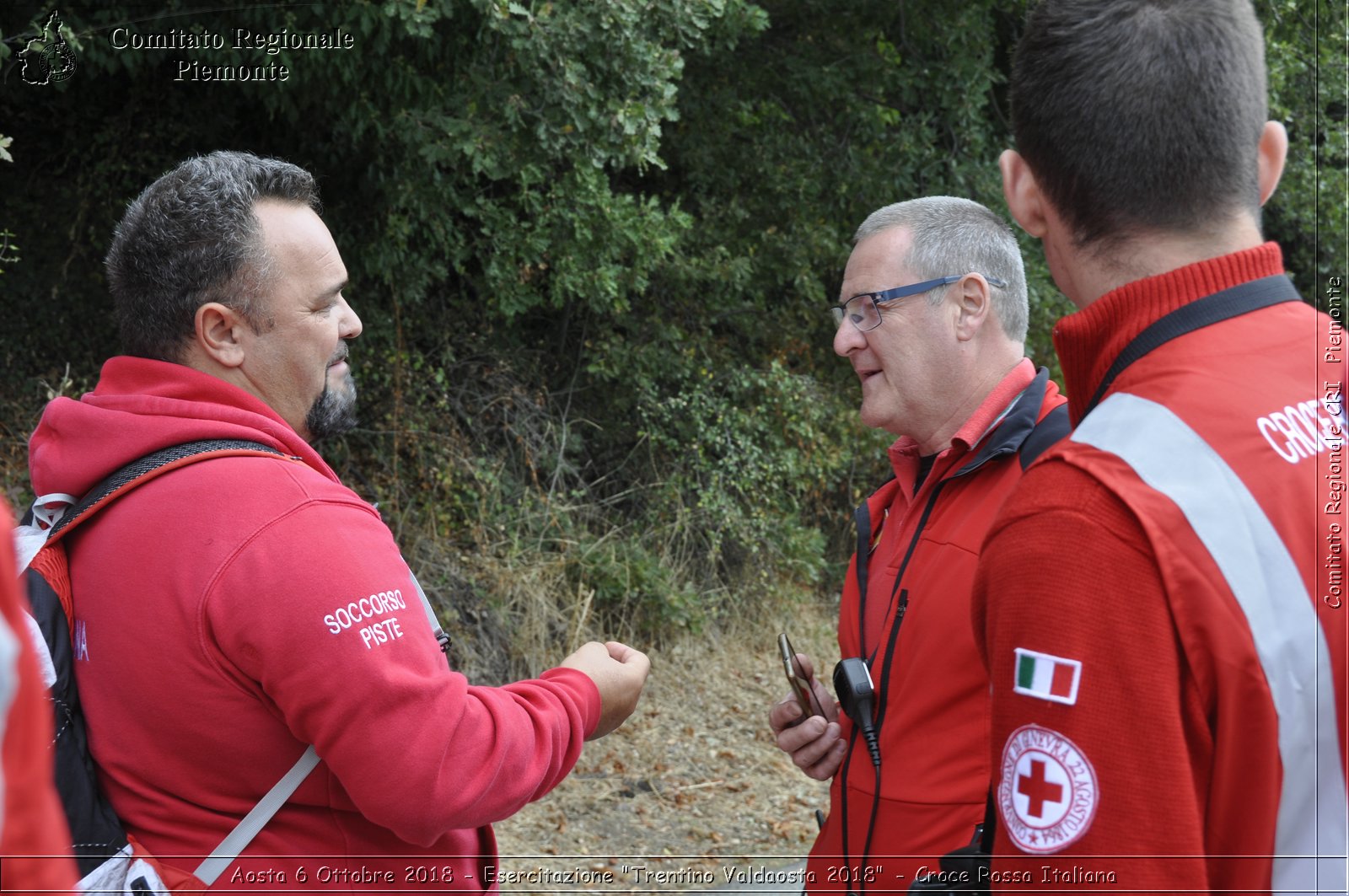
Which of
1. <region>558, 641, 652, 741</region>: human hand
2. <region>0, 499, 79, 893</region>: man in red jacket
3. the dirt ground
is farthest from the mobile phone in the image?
the dirt ground

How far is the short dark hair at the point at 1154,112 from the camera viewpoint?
128cm

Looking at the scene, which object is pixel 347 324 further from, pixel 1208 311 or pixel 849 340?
pixel 1208 311

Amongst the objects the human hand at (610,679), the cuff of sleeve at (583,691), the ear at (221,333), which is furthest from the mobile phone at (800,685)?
the ear at (221,333)

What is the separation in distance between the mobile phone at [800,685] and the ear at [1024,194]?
125 cm

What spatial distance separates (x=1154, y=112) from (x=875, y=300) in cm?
137

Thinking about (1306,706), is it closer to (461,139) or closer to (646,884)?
(646,884)

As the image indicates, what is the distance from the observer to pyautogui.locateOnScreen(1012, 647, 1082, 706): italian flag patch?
3.82 feet

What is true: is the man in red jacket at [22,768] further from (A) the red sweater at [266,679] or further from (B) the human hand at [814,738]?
(B) the human hand at [814,738]

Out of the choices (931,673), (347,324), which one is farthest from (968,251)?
(347,324)

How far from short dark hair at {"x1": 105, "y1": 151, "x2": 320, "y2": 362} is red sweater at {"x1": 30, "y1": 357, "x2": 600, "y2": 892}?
0.23 m

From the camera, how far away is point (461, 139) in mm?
5863

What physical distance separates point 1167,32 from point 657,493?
21.7 feet

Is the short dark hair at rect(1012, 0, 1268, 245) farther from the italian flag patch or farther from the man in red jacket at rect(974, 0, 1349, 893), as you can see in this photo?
the italian flag patch

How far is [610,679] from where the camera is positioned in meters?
2.18
